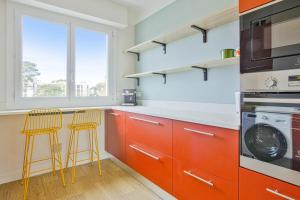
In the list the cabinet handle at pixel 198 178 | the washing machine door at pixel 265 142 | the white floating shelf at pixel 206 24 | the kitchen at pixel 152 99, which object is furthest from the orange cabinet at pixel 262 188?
the white floating shelf at pixel 206 24

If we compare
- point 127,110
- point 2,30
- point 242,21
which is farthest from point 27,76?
point 242,21

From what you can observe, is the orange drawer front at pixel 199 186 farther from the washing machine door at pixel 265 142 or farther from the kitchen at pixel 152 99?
the washing machine door at pixel 265 142

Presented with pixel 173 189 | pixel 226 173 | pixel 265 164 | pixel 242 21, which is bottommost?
pixel 173 189

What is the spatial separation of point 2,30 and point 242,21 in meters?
2.62

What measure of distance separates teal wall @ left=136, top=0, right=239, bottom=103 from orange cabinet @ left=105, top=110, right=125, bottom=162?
0.61 metres

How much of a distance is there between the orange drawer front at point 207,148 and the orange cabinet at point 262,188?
7cm

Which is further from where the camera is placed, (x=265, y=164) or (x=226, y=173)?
(x=226, y=173)

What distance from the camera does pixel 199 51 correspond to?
208 cm

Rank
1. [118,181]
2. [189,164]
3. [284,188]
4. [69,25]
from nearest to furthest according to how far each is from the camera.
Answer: [284,188] → [189,164] → [118,181] → [69,25]

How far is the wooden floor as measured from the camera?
190 cm

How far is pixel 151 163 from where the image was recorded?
1911 mm

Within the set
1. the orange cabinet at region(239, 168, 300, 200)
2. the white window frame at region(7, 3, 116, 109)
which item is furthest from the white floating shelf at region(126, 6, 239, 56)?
the orange cabinet at region(239, 168, 300, 200)

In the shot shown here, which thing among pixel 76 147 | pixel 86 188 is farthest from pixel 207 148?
pixel 76 147

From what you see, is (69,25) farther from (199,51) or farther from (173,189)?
(173,189)
